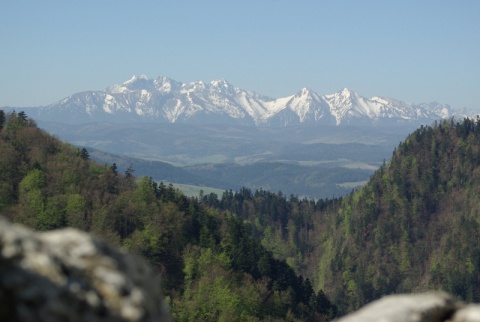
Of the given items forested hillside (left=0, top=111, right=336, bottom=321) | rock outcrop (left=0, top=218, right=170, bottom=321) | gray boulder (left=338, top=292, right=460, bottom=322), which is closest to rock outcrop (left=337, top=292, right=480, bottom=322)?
gray boulder (left=338, top=292, right=460, bottom=322)

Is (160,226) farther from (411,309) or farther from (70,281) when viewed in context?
(70,281)

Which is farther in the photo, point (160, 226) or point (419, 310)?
point (160, 226)

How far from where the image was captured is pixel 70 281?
8.73m

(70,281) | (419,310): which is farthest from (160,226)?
(70,281)

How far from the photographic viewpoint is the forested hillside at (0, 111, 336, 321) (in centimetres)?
10875

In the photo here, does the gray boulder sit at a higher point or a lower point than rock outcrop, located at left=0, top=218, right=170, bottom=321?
lower

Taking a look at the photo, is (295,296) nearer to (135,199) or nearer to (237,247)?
(237,247)

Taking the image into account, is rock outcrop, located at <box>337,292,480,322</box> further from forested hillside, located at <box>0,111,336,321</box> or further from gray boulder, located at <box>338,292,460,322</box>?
forested hillside, located at <box>0,111,336,321</box>

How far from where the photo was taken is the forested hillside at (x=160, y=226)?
10875cm

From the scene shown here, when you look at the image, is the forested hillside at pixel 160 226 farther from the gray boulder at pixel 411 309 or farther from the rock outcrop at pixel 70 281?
the rock outcrop at pixel 70 281

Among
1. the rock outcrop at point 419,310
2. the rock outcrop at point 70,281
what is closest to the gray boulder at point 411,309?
the rock outcrop at point 419,310

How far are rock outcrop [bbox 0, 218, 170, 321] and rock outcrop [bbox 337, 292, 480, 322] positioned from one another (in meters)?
2.72

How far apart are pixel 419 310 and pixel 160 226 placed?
11906 cm

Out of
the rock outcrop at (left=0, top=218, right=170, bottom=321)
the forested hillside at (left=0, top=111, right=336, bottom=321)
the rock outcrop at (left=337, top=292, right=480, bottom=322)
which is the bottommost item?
the forested hillside at (left=0, top=111, right=336, bottom=321)
